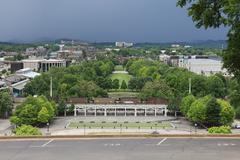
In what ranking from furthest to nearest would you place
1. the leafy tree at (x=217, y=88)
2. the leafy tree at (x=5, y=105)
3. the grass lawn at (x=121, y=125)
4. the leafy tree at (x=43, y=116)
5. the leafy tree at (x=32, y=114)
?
the leafy tree at (x=217, y=88) → the leafy tree at (x=5, y=105) → the grass lawn at (x=121, y=125) → the leafy tree at (x=43, y=116) → the leafy tree at (x=32, y=114)

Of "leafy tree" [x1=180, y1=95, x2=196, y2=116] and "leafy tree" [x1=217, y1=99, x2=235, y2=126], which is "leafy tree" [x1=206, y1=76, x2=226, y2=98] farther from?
"leafy tree" [x1=217, y1=99, x2=235, y2=126]

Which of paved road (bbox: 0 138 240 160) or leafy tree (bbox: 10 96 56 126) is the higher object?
paved road (bbox: 0 138 240 160)

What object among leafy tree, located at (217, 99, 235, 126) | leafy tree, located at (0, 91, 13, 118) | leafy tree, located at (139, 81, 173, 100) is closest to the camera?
leafy tree, located at (217, 99, 235, 126)

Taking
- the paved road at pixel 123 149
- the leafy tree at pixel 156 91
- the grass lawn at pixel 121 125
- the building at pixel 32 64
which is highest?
the paved road at pixel 123 149

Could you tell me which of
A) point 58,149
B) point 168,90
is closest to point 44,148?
point 58,149

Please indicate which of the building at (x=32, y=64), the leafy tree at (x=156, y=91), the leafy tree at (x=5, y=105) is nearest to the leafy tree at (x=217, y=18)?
the leafy tree at (x=5, y=105)

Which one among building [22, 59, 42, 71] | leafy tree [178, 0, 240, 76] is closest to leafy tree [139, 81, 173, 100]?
leafy tree [178, 0, 240, 76]

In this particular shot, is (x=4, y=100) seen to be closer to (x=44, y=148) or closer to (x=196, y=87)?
(x=196, y=87)

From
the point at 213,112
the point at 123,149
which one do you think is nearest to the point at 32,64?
the point at 213,112

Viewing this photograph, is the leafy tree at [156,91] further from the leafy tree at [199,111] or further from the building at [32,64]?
the building at [32,64]
